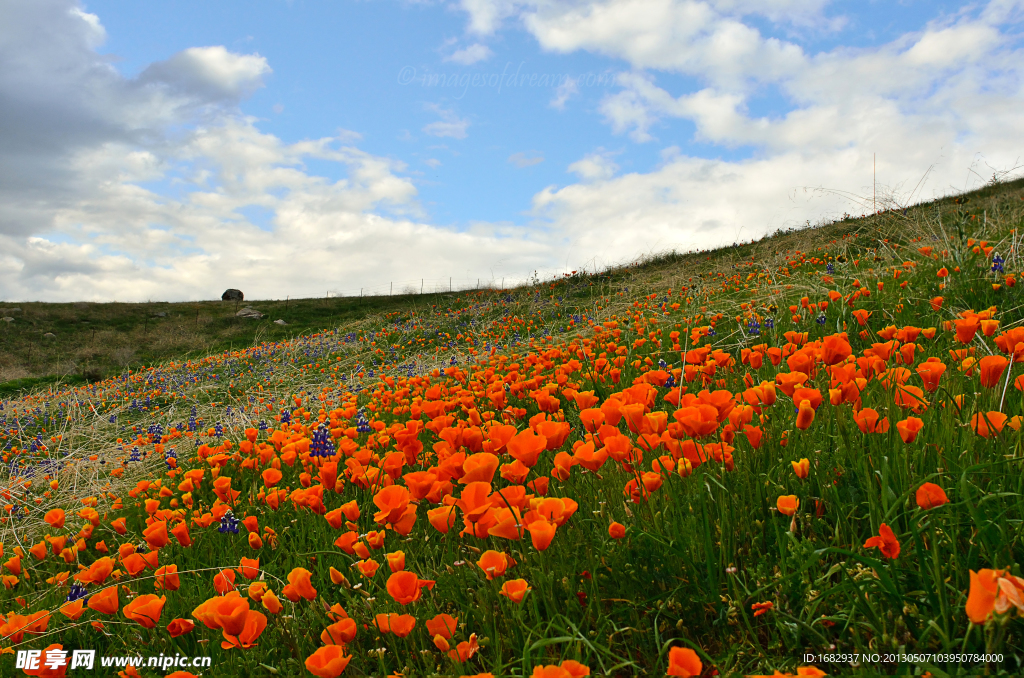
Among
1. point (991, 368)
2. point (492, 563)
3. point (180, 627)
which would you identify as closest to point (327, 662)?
point (492, 563)

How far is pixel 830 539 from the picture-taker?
1.64 metres

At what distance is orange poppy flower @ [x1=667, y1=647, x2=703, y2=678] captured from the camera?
38.9 inches

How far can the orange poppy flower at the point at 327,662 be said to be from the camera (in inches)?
46.4

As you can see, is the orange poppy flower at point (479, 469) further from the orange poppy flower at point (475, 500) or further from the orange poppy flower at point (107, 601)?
the orange poppy flower at point (107, 601)

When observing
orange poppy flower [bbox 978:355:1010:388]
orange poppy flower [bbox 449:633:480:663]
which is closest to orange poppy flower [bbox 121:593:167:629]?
orange poppy flower [bbox 449:633:480:663]

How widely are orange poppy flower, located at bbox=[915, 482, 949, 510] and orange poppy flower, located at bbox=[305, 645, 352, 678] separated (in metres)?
1.39

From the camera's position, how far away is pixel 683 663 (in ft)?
3.34

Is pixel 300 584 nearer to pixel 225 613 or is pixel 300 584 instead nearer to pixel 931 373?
pixel 225 613

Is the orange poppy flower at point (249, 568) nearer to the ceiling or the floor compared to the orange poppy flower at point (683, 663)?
nearer to the floor

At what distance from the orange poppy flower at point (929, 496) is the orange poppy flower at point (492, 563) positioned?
102 cm

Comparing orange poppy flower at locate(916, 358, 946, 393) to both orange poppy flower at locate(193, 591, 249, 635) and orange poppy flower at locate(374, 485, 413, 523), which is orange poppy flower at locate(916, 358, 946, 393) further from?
orange poppy flower at locate(193, 591, 249, 635)

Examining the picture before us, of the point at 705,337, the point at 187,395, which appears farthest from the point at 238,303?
the point at 705,337

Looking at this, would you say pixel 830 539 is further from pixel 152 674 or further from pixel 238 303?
pixel 238 303

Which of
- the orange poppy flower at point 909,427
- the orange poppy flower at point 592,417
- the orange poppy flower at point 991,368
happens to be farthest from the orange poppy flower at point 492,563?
the orange poppy flower at point 991,368
